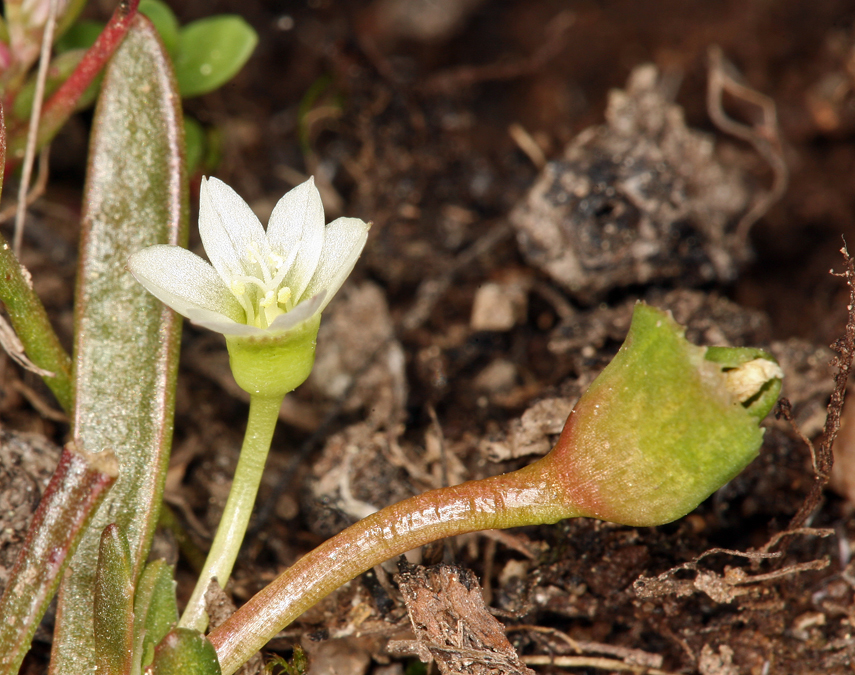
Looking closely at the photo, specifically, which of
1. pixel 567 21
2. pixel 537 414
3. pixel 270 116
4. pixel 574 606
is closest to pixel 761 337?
pixel 537 414

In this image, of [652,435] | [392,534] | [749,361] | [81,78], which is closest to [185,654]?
[392,534]

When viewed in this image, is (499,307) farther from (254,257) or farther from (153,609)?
(153,609)

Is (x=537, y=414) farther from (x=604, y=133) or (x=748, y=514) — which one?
(x=604, y=133)

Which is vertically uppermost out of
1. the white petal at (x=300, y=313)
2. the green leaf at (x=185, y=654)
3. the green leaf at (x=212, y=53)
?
the green leaf at (x=212, y=53)

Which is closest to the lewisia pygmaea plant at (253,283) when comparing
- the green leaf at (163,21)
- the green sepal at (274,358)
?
the green sepal at (274,358)

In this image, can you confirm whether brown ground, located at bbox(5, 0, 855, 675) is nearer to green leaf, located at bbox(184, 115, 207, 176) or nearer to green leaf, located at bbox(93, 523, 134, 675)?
green leaf, located at bbox(184, 115, 207, 176)

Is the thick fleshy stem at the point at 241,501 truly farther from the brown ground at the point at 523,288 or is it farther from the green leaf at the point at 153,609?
the brown ground at the point at 523,288

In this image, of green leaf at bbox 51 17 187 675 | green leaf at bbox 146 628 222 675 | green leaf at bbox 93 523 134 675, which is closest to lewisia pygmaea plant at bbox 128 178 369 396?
green leaf at bbox 51 17 187 675
